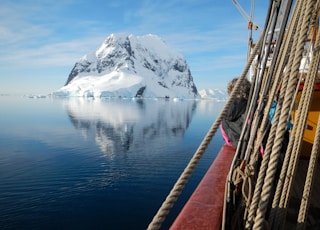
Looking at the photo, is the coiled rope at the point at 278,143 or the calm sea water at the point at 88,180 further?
the calm sea water at the point at 88,180

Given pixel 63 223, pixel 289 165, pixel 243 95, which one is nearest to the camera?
pixel 289 165

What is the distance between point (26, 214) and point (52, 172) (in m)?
3.21

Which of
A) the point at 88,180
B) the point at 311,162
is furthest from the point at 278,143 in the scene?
the point at 88,180

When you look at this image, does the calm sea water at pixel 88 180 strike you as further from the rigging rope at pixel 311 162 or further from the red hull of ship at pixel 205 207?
the rigging rope at pixel 311 162

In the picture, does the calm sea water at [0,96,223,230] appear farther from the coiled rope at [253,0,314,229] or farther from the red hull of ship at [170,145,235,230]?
the coiled rope at [253,0,314,229]

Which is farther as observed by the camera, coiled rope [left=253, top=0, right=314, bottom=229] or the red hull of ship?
the red hull of ship

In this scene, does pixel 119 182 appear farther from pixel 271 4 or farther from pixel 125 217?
pixel 271 4

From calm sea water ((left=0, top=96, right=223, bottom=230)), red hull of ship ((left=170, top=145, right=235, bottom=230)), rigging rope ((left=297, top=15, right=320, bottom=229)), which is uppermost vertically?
rigging rope ((left=297, top=15, right=320, bottom=229))

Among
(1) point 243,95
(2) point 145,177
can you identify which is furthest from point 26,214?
(1) point 243,95

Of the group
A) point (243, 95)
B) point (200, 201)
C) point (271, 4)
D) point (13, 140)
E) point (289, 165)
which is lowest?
point (13, 140)

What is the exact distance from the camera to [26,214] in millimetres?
6852

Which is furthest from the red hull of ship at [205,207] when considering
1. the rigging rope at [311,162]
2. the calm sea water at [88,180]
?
the calm sea water at [88,180]

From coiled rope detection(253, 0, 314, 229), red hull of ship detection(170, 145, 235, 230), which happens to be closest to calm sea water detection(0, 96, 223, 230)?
red hull of ship detection(170, 145, 235, 230)

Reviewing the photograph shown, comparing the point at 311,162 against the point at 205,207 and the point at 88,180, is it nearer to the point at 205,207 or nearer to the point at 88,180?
the point at 205,207
